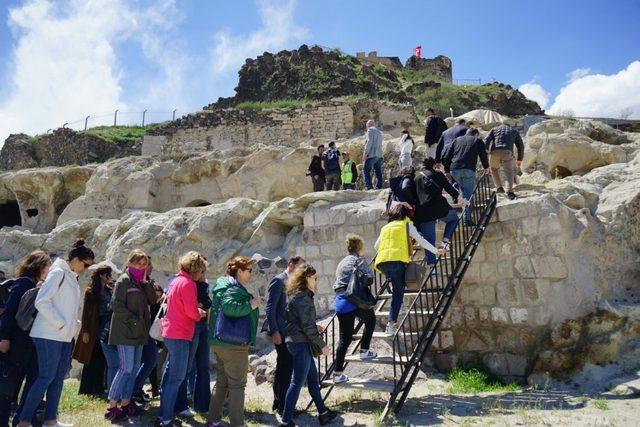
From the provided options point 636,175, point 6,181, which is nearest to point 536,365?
point 636,175

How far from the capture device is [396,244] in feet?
20.3

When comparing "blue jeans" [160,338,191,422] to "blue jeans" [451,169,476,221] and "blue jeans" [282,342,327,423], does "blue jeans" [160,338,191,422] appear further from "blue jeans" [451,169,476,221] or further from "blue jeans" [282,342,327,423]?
"blue jeans" [451,169,476,221]

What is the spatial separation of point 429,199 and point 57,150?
1010 inches

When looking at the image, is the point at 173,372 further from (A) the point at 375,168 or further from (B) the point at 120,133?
(B) the point at 120,133

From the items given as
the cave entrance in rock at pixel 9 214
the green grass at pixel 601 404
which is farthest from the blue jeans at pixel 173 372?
the cave entrance in rock at pixel 9 214

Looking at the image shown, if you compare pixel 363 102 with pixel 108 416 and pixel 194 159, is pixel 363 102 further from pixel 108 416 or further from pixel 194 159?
pixel 108 416

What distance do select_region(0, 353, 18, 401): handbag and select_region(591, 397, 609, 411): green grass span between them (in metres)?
5.61

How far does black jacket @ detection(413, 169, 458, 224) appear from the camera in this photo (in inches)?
269

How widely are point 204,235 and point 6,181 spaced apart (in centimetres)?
1337

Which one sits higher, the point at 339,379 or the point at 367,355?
the point at 367,355

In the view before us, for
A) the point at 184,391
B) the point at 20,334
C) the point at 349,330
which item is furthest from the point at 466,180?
the point at 20,334

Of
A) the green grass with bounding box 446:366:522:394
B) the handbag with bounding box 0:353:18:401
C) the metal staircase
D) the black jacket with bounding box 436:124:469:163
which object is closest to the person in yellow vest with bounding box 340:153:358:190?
the black jacket with bounding box 436:124:469:163

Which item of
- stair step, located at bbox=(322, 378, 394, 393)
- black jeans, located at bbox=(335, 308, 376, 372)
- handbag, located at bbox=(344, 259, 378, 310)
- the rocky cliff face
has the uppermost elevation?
the rocky cliff face

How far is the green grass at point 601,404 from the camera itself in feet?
18.2
